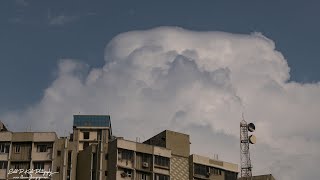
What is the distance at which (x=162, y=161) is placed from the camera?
12788 centimetres

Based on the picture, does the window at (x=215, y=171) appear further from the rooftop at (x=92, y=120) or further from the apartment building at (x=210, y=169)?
the rooftop at (x=92, y=120)

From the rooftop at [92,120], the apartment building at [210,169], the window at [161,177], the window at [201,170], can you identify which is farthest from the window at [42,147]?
the window at [201,170]

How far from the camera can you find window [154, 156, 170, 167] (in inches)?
4995

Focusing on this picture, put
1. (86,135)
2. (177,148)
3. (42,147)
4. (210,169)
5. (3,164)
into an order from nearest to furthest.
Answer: (3,164) < (42,147) < (177,148) < (210,169) < (86,135)

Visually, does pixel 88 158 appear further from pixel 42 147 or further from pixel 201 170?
pixel 201 170

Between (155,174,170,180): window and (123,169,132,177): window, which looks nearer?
(123,169,132,177): window

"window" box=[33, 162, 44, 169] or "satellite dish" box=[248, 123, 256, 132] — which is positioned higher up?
"satellite dish" box=[248, 123, 256, 132]

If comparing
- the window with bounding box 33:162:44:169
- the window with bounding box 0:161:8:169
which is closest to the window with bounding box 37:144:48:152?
the window with bounding box 33:162:44:169

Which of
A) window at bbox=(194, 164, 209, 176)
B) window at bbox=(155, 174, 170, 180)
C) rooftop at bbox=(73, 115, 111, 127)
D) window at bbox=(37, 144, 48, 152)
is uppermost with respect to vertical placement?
rooftop at bbox=(73, 115, 111, 127)

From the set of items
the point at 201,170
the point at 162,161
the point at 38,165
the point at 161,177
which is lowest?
the point at 161,177

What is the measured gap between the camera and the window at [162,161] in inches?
4995

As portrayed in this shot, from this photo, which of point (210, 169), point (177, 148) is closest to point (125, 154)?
point (177, 148)

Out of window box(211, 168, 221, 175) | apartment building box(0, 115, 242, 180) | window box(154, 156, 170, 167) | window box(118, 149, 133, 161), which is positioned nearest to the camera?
apartment building box(0, 115, 242, 180)

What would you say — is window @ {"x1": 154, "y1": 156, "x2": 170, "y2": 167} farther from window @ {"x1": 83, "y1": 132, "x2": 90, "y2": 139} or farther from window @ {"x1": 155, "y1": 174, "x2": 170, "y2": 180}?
window @ {"x1": 83, "y1": 132, "x2": 90, "y2": 139}
